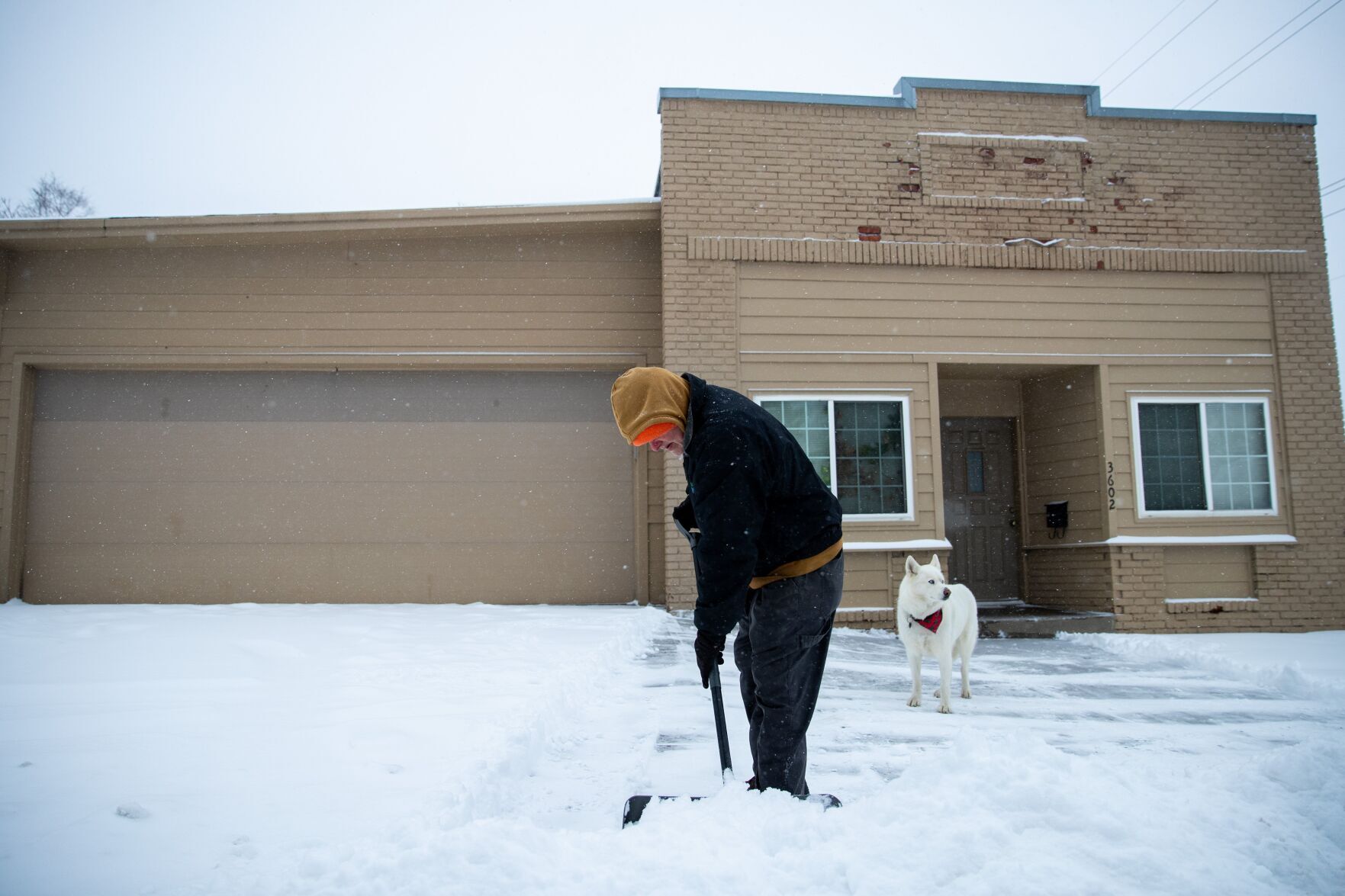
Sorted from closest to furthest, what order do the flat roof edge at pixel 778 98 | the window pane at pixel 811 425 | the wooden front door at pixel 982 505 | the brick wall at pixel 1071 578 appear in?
the window pane at pixel 811 425, the brick wall at pixel 1071 578, the flat roof edge at pixel 778 98, the wooden front door at pixel 982 505

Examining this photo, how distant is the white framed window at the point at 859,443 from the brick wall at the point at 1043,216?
Result: 0.87 meters

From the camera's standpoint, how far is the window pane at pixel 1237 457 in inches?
352

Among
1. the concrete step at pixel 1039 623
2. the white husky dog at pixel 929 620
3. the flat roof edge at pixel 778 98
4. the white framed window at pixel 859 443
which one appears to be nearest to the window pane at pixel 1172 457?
the concrete step at pixel 1039 623

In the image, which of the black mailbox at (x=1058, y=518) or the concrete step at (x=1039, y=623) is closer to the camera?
the concrete step at (x=1039, y=623)

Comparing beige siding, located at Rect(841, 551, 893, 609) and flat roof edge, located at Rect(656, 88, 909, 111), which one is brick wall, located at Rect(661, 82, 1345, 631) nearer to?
flat roof edge, located at Rect(656, 88, 909, 111)


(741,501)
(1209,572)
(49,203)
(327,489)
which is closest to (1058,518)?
(1209,572)

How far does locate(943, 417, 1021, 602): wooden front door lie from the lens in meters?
10.1

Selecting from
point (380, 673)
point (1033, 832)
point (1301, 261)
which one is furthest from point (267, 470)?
point (1301, 261)

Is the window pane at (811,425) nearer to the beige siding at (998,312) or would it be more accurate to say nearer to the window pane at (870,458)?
the window pane at (870,458)

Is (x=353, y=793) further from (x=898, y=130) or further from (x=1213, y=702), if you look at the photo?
(x=898, y=130)

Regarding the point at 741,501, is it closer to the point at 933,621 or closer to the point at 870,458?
the point at 933,621

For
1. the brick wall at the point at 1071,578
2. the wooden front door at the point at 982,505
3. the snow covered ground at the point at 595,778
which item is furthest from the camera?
the wooden front door at the point at 982,505

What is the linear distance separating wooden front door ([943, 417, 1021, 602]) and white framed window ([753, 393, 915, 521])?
1.63 metres

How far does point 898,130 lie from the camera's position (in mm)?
9055
